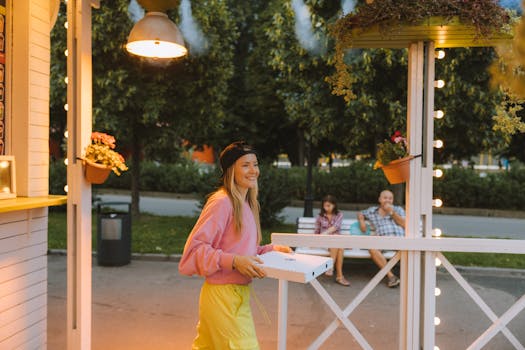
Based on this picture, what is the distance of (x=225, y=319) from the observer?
3.03 m

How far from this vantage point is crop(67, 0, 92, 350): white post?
13.2 feet

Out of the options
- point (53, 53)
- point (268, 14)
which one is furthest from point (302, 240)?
point (268, 14)

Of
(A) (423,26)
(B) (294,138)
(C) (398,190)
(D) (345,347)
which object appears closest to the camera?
(A) (423,26)

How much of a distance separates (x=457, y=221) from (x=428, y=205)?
1391cm

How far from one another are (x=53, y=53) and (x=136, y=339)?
884cm

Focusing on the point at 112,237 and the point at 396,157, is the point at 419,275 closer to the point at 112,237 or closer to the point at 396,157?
the point at 396,157

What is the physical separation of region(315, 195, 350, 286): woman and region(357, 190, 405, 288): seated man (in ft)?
1.28

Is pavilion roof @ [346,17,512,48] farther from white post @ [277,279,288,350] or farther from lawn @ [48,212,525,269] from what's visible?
lawn @ [48,212,525,269]

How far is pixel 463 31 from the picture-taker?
3.70 m

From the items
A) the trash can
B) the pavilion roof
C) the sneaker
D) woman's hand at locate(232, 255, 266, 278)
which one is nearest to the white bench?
the sneaker

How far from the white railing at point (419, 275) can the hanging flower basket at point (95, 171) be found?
1.38 m

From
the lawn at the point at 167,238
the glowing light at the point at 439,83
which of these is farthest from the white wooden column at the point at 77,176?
the lawn at the point at 167,238

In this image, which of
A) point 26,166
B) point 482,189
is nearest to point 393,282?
point 26,166

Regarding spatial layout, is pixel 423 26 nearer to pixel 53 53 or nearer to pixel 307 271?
pixel 307 271
